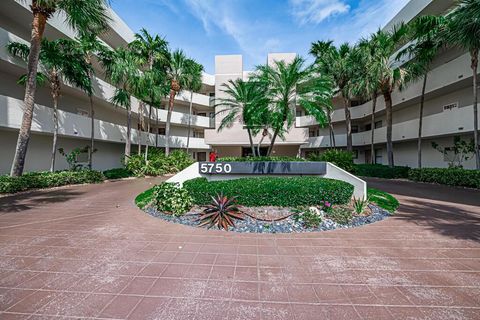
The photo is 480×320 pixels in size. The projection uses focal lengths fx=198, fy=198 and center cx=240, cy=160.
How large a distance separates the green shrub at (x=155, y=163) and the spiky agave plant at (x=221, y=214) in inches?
480

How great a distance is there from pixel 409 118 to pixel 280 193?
17.6m

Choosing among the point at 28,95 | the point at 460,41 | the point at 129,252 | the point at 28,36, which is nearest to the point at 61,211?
the point at 129,252

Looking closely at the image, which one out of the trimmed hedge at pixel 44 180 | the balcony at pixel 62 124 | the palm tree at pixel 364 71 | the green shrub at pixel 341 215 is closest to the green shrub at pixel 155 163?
the balcony at pixel 62 124

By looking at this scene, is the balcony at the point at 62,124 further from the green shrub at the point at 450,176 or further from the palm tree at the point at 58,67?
the green shrub at the point at 450,176

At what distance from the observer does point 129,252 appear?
152 inches

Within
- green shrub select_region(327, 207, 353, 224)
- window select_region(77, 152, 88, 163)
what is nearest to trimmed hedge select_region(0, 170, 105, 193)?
window select_region(77, 152, 88, 163)

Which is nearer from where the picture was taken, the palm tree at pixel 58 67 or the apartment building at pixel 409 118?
the palm tree at pixel 58 67

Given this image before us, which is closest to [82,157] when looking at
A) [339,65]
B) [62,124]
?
[62,124]

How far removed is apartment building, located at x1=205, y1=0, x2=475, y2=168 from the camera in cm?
1229

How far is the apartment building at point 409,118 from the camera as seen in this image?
12.3m

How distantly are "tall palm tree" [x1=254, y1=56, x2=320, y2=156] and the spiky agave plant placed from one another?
6.12m

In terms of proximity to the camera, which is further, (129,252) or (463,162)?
(463,162)

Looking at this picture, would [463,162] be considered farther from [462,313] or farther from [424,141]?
[462,313]

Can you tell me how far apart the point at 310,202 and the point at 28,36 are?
60.9 ft
